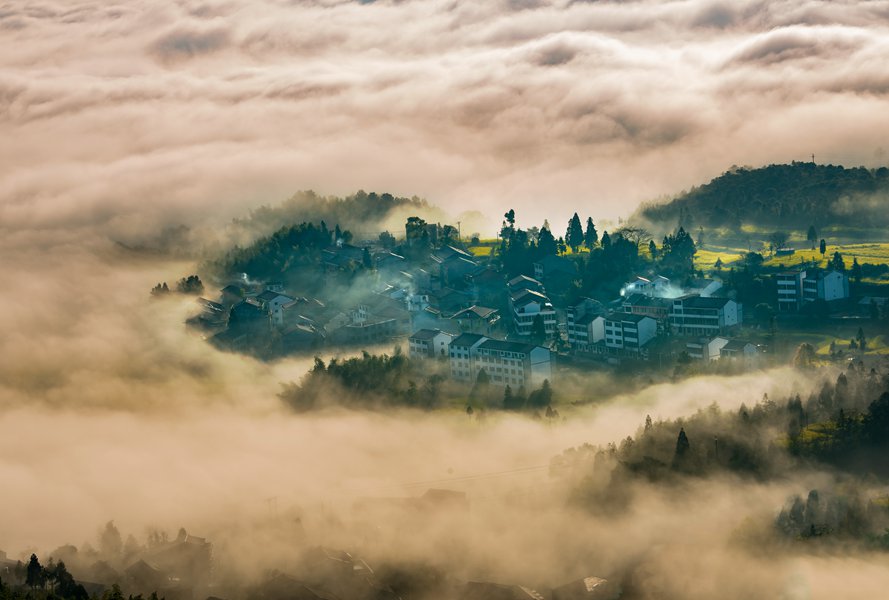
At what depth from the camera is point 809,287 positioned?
80500 millimetres

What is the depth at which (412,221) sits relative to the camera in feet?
353

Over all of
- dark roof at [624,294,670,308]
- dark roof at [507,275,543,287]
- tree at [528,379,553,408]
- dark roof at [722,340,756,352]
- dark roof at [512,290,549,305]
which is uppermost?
dark roof at [507,275,543,287]

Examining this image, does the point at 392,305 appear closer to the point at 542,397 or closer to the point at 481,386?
the point at 481,386

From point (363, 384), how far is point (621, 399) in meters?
17.4

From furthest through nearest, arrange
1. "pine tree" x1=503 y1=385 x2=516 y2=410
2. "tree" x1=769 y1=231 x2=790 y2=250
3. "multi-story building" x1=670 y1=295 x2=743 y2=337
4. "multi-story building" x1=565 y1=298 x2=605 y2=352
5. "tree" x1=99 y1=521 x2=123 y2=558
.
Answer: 1. "tree" x1=769 y1=231 x2=790 y2=250
2. "multi-story building" x1=565 y1=298 x2=605 y2=352
3. "multi-story building" x1=670 y1=295 x2=743 y2=337
4. "pine tree" x1=503 y1=385 x2=516 y2=410
5. "tree" x1=99 y1=521 x2=123 y2=558

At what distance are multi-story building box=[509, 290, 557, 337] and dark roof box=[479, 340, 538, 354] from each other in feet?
24.3

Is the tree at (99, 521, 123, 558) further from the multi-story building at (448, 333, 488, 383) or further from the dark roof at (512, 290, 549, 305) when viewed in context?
the dark roof at (512, 290, 549, 305)

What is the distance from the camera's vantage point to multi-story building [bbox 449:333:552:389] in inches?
2899

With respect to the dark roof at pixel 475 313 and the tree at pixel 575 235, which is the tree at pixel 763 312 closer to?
the dark roof at pixel 475 313

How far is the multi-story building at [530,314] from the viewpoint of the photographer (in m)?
83.9

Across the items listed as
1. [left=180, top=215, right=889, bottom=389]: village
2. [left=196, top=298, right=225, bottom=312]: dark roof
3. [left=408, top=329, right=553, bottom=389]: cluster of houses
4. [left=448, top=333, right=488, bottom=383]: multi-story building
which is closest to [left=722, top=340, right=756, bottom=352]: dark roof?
[left=180, top=215, right=889, bottom=389]: village

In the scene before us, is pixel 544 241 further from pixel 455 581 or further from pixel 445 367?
pixel 455 581

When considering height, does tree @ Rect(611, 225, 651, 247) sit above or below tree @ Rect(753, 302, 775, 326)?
above

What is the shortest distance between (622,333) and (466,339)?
10.5 meters
